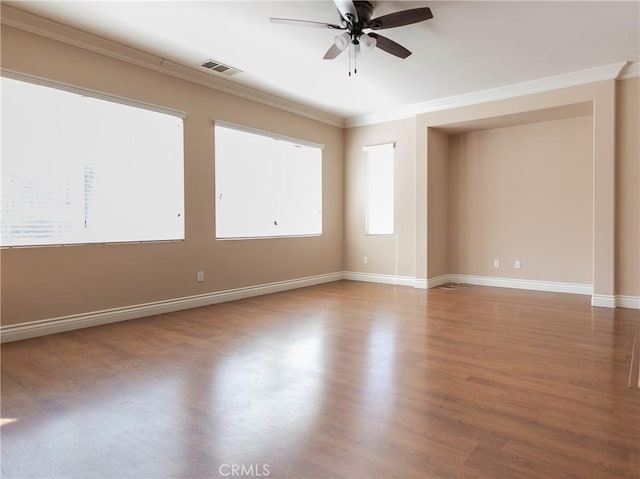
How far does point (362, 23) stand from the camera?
10.4 feet

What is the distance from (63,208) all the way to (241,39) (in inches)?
92.9

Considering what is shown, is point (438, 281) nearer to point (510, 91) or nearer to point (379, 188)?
point (379, 188)

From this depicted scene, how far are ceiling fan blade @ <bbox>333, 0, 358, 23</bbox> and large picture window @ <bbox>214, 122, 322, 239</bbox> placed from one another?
7.83 feet

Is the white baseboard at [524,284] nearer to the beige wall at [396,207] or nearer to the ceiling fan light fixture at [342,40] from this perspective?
the beige wall at [396,207]

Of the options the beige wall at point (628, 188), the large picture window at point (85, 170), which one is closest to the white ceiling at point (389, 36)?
the beige wall at point (628, 188)

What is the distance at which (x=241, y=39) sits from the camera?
3768 millimetres

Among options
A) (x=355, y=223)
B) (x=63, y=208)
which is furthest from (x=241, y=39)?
(x=355, y=223)

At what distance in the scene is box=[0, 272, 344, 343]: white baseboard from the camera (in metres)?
3.37

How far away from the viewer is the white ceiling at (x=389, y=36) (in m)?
3.22

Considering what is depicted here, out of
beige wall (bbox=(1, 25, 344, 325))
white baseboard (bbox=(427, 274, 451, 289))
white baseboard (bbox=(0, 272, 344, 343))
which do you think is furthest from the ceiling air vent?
white baseboard (bbox=(427, 274, 451, 289))

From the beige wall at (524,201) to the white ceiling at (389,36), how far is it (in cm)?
113

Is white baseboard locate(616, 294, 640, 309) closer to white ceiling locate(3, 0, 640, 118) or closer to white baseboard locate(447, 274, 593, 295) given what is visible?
white baseboard locate(447, 274, 593, 295)

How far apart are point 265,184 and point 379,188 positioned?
6.91ft

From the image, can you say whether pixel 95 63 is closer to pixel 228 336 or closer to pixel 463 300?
pixel 228 336
